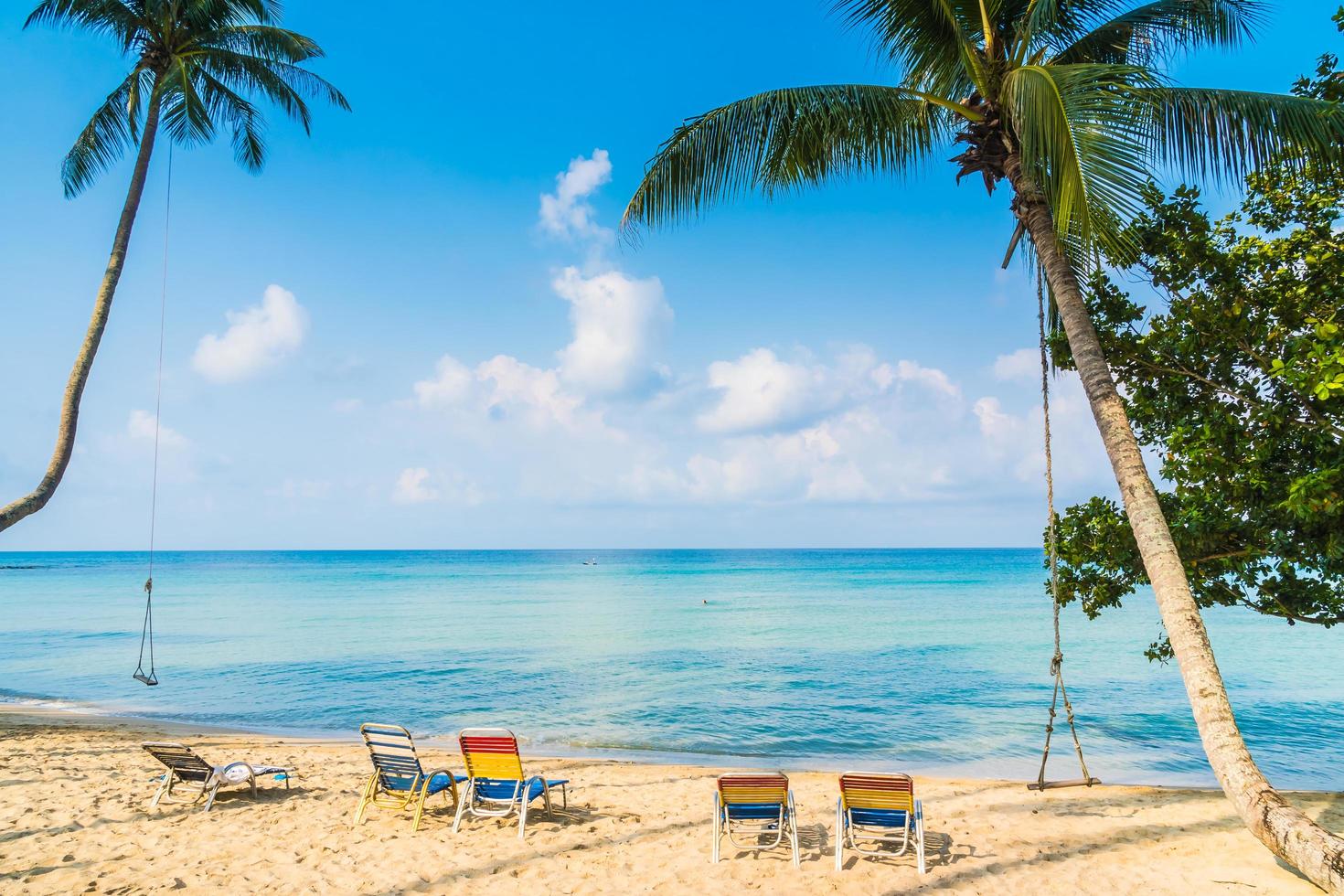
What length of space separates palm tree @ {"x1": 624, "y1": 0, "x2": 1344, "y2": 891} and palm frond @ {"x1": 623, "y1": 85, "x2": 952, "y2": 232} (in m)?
0.02

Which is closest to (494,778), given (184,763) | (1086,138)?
(184,763)

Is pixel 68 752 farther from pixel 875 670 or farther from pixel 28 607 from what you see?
pixel 28 607

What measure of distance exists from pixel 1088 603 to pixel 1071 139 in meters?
5.22

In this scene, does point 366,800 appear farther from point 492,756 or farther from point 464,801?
point 492,756

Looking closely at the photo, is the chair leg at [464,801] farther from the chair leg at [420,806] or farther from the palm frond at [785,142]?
the palm frond at [785,142]

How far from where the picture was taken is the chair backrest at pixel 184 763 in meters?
7.62

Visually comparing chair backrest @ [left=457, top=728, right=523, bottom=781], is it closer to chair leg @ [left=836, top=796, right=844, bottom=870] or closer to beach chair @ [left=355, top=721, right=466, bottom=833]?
beach chair @ [left=355, top=721, right=466, bottom=833]

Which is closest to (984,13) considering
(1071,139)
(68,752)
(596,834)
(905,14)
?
(905,14)

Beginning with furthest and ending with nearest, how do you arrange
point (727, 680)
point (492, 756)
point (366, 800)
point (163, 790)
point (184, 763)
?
1. point (727, 680)
2. point (163, 790)
3. point (184, 763)
4. point (366, 800)
5. point (492, 756)

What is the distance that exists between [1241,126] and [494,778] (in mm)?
8324

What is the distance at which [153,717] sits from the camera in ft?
49.6

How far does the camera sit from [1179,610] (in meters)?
4.95

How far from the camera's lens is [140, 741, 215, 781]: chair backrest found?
7.62 meters

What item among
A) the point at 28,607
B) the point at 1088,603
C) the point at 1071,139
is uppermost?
the point at 1071,139
